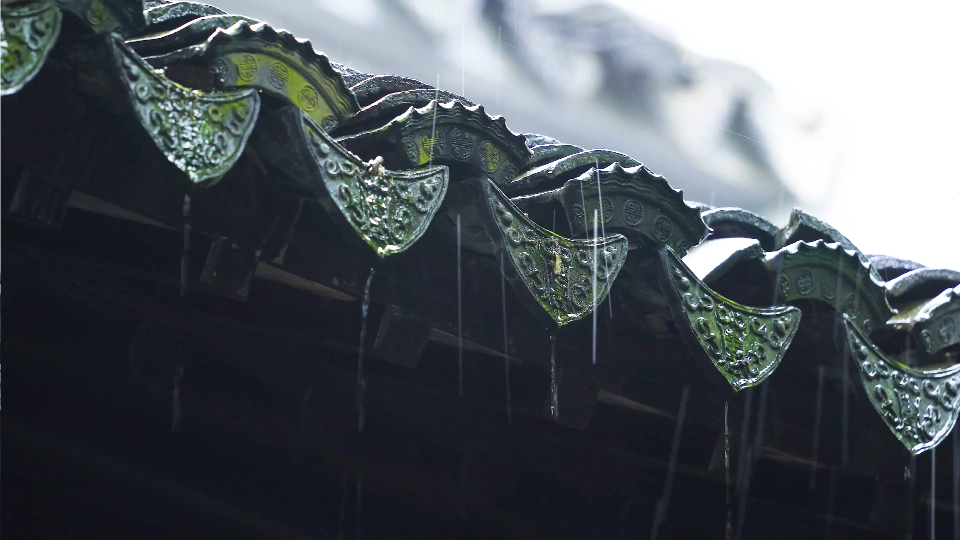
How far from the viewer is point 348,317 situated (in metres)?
3.30

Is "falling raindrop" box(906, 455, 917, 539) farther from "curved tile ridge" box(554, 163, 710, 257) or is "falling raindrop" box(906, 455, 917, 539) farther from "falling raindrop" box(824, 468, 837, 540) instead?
"curved tile ridge" box(554, 163, 710, 257)

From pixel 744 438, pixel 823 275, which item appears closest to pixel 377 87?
pixel 823 275

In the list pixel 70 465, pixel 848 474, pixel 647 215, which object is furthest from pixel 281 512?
pixel 848 474

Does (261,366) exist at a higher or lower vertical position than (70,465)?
higher

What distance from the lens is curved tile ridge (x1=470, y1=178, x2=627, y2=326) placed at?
272cm

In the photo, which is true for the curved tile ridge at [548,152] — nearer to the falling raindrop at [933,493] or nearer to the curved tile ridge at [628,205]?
the curved tile ridge at [628,205]

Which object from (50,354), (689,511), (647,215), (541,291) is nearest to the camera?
(541,291)

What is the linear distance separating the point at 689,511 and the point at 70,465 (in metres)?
2.41

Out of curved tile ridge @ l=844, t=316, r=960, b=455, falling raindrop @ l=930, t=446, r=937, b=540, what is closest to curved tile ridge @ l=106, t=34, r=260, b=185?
curved tile ridge @ l=844, t=316, r=960, b=455

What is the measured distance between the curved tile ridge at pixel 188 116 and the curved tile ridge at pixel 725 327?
1.37m

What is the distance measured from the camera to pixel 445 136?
2.76m

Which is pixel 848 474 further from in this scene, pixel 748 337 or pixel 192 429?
pixel 192 429

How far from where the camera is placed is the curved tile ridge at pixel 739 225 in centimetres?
372

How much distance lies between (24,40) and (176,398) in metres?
1.62
